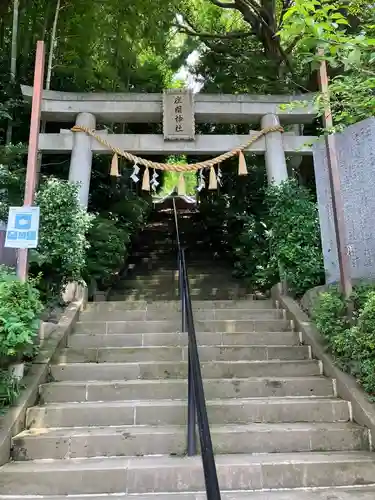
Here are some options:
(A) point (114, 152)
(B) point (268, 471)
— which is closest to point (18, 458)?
(B) point (268, 471)

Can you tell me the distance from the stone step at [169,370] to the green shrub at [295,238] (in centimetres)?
198

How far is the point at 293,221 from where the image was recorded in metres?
7.15

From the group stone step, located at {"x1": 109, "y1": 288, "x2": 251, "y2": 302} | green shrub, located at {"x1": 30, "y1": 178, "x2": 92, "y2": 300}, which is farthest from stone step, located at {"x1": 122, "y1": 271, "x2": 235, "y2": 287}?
green shrub, located at {"x1": 30, "y1": 178, "x2": 92, "y2": 300}

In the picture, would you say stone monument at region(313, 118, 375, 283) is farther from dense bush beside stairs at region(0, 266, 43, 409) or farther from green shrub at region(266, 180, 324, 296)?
dense bush beside stairs at region(0, 266, 43, 409)

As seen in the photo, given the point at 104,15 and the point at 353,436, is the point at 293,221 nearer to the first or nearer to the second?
the point at 353,436

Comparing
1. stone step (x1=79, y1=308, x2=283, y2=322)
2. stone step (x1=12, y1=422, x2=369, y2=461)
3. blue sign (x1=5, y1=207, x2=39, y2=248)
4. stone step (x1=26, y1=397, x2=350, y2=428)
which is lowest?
stone step (x1=12, y1=422, x2=369, y2=461)

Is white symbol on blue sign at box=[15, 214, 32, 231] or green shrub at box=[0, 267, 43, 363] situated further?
white symbol on blue sign at box=[15, 214, 32, 231]

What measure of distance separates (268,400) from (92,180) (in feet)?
24.4

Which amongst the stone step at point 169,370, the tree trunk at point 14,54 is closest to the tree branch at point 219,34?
the tree trunk at point 14,54

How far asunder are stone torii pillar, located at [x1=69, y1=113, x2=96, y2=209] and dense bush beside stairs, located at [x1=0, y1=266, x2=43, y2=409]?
3.99 metres

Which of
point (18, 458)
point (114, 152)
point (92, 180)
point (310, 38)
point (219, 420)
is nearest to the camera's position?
point (310, 38)

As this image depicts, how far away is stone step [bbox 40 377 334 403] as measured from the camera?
452 cm

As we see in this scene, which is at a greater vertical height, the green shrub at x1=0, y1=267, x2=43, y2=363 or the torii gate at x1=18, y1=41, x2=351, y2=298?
the torii gate at x1=18, y1=41, x2=351, y2=298

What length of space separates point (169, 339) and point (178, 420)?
159cm
